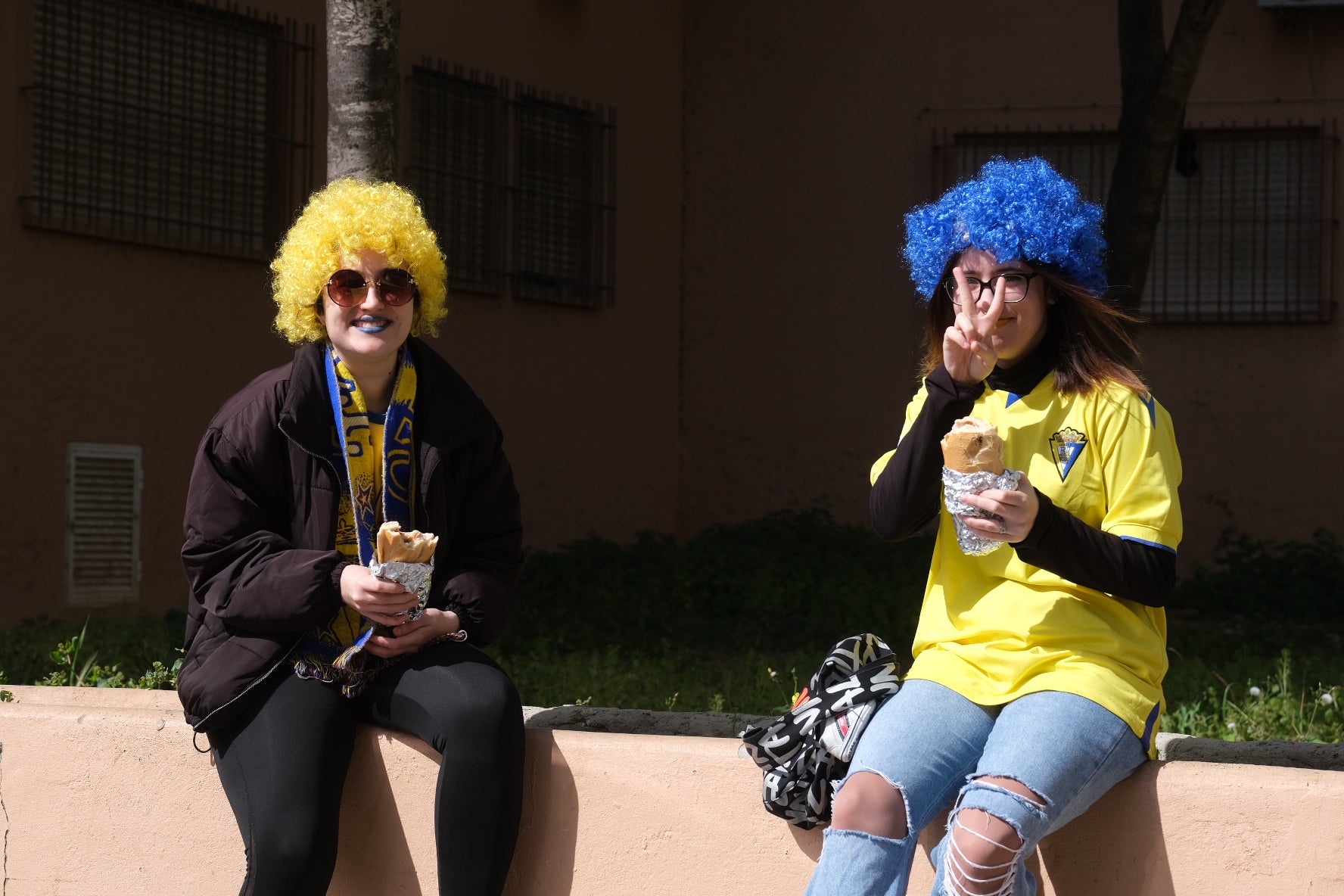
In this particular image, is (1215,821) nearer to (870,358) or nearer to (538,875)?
(538,875)

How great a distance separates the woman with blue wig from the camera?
277cm

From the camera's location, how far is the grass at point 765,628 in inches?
222

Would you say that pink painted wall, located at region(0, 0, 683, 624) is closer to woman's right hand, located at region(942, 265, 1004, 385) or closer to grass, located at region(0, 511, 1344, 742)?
grass, located at region(0, 511, 1344, 742)

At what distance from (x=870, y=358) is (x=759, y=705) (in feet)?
21.3

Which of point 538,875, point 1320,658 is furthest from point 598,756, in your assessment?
point 1320,658

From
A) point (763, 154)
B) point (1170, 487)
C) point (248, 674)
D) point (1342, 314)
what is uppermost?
point (763, 154)

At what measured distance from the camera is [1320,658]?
25.6 feet

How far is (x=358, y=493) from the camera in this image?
11.1ft

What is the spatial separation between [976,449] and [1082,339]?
482 mm

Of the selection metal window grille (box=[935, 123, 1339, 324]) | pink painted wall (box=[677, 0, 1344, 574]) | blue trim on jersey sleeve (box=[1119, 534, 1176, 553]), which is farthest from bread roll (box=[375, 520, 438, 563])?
metal window grille (box=[935, 123, 1339, 324])

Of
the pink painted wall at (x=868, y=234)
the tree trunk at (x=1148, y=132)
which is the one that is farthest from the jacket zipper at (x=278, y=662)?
the pink painted wall at (x=868, y=234)

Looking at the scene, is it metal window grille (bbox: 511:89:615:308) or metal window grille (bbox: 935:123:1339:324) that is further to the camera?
metal window grille (bbox: 935:123:1339:324)

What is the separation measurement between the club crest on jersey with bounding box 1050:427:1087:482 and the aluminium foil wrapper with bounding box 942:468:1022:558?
7.8 inches

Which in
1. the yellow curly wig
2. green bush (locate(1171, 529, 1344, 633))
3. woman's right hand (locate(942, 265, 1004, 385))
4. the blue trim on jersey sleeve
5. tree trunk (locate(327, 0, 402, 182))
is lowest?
green bush (locate(1171, 529, 1344, 633))
